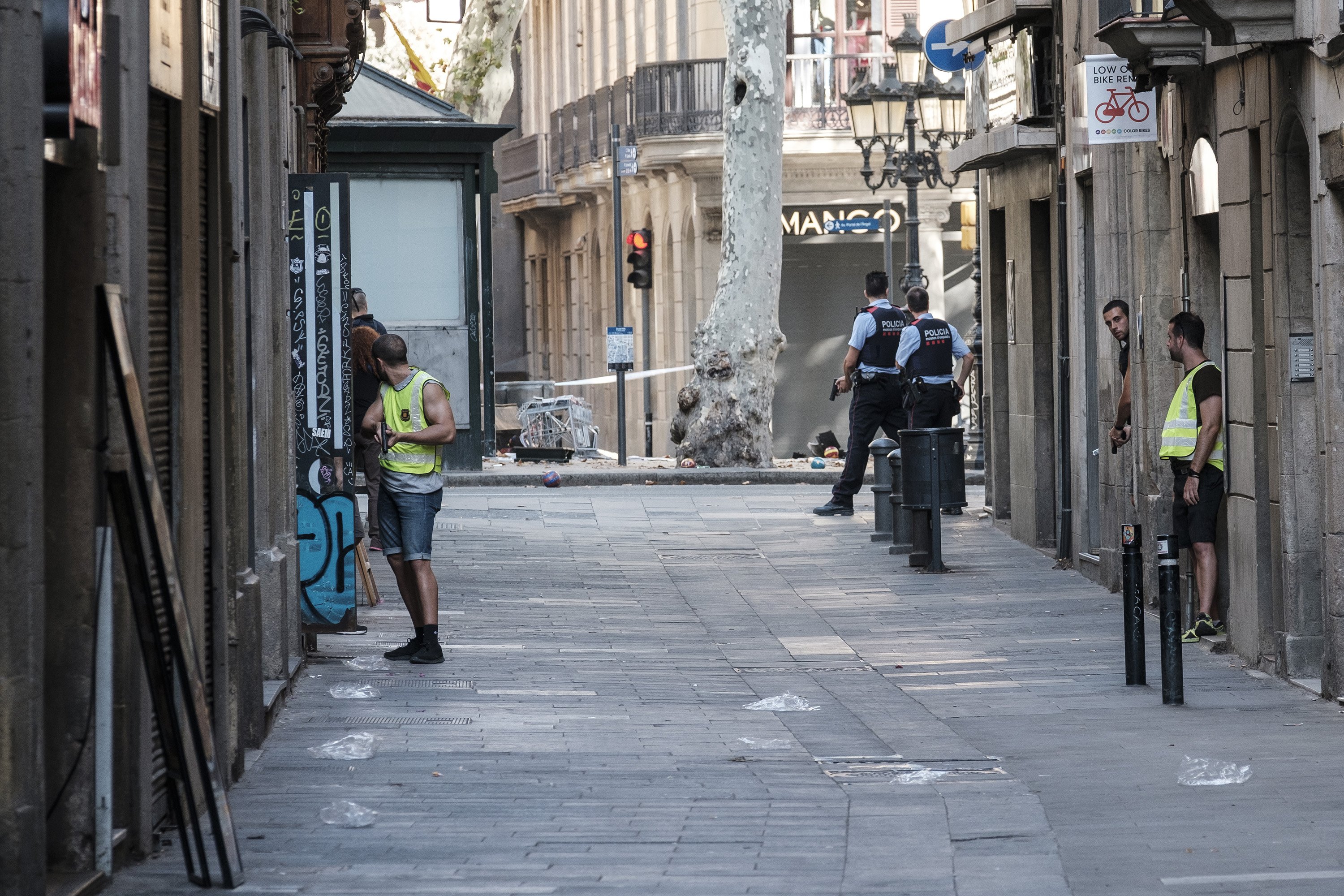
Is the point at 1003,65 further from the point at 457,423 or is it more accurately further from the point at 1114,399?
the point at 457,423

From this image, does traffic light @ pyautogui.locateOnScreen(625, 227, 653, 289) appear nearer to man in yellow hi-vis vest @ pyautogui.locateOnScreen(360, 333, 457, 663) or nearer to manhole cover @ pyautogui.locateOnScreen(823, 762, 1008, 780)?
man in yellow hi-vis vest @ pyautogui.locateOnScreen(360, 333, 457, 663)

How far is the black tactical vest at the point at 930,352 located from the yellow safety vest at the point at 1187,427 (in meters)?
6.40

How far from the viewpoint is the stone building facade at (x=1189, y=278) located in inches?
384

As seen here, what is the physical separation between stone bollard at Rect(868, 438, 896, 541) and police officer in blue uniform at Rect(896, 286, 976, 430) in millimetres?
1025

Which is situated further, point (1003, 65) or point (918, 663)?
point (1003, 65)

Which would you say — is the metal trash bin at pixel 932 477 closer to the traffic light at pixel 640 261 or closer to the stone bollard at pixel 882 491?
the stone bollard at pixel 882 491

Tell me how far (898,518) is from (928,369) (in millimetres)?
2217

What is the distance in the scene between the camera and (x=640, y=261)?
28.3 m

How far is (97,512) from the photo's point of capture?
617 centimetres

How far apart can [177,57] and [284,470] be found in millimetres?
3713

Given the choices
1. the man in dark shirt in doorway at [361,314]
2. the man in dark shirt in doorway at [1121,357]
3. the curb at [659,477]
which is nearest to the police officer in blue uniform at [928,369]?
the man in dark shirt in doorway at [1121,357]

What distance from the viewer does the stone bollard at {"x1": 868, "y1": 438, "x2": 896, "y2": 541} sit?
55.3 ft

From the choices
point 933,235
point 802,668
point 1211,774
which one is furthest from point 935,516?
point 933,235

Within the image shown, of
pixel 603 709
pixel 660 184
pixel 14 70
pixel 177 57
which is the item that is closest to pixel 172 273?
pixel 177 57
